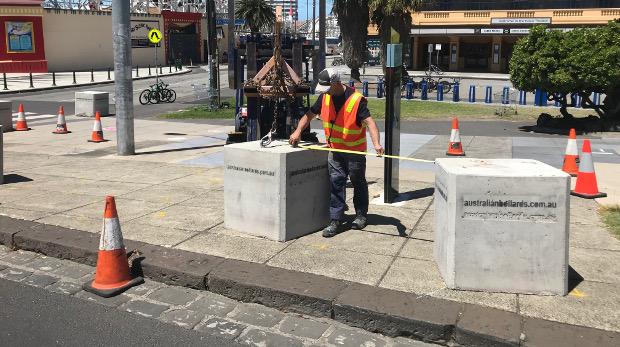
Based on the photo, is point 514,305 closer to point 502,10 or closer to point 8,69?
point 8,69

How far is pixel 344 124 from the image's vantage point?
6.98m

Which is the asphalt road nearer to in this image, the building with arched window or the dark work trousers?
the dark work trousers

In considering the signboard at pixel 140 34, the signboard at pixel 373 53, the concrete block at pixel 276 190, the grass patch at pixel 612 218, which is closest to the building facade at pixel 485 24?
the signboard at pixel 373 53

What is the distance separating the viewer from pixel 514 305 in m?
5.10

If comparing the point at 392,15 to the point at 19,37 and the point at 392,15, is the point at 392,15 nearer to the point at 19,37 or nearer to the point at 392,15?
the point at 392,15

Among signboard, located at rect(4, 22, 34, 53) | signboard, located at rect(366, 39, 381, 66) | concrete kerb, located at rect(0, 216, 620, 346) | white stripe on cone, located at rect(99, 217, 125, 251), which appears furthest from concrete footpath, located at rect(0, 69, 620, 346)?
signboard, located at rect(366, 39, 381, 66)

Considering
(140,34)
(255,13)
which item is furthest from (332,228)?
(255,13)

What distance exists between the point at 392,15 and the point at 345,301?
2944 centimetres

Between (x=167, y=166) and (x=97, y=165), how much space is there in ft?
4.33

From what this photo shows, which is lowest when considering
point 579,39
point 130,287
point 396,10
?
point 130,287

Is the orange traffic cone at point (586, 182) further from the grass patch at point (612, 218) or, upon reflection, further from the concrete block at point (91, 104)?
the concrete block at point (91, 104)

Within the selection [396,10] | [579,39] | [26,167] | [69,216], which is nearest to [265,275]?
[69,216]

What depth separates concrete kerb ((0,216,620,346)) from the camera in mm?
4625

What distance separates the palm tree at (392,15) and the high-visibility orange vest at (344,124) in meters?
25.6
